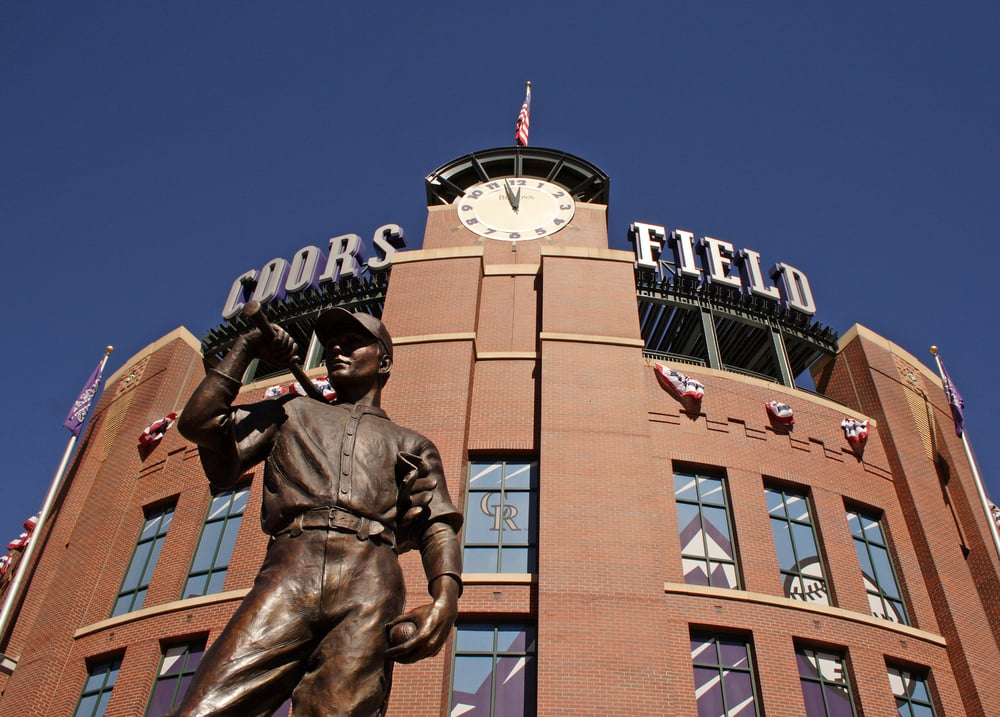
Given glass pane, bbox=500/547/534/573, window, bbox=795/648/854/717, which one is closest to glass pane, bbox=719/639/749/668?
window, bbox=795/648/854/717

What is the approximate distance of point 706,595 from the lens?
614 inches

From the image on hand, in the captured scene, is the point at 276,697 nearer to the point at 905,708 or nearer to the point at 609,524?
the point at 609,524

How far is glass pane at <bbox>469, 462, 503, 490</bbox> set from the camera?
17.2m

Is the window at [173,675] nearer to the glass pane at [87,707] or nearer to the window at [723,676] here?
the glass pane at [87,707]

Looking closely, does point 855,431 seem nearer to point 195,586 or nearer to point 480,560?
point 480,560

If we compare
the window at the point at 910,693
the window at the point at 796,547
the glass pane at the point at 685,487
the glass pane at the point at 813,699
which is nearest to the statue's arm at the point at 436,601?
the glass pane at the point at 813,699

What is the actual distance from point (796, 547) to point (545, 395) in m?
6.21

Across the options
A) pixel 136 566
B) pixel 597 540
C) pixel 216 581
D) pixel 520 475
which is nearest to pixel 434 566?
pixel 597 540

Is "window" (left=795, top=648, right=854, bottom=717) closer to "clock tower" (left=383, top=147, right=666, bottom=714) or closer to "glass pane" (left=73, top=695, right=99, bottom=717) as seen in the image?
"clock tower" (left=383, top=147, right=666, bottom=714)

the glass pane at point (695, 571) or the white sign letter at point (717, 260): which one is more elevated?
the white sign letter at point (717, 260)

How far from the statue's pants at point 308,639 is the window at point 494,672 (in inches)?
436

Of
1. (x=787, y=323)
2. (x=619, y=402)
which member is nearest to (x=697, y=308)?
(x=787, y=323)

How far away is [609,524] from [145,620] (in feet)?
31.5

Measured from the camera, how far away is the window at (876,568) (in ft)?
57.8
